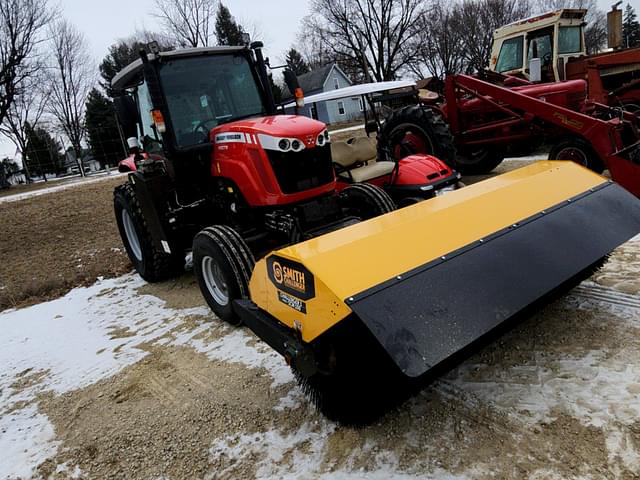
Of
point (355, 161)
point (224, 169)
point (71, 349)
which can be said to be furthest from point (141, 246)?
point (355, 161)

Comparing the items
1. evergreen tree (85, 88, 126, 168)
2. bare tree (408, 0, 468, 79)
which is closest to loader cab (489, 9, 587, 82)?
bare tree (408, 0, 468, 79)

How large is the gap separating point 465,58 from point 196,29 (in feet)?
66.7

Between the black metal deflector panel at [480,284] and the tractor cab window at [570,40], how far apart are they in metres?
7.90

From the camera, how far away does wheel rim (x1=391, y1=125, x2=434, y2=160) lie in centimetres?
750

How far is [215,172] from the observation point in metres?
4.21

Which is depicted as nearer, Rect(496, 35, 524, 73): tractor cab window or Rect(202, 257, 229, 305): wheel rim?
Rect(202, 257, 229, 305): wheel rim

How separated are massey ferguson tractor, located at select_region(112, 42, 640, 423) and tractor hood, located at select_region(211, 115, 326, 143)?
0.5 inches

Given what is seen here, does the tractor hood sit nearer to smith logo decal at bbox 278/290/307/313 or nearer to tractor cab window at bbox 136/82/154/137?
tractor cab window at bbox 136/82/154/137

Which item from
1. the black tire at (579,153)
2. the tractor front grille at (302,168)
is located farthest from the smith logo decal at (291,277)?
the black tire at (579,153)

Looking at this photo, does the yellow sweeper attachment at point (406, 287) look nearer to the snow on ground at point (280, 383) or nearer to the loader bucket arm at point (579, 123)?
the snow on ground at point (280, 383)

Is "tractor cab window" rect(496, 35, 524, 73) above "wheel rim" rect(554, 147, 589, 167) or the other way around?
above

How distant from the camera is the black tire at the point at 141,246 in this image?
4.98m

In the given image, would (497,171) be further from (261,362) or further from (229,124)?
(261,362)

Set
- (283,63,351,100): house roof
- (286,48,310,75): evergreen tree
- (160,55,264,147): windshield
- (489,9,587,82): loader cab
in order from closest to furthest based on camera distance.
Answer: (160,55,264,147): windshield < (489,9,587,82): loader cab < (283,63,351,100): house roof < (286,48,310,75): evergreen tree
